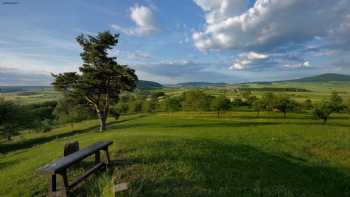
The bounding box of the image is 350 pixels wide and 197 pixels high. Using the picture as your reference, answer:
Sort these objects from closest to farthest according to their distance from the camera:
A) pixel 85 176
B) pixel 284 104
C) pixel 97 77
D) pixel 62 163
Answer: pixel 62 163 → pixel 85 176 → pixel 97 77 → pixel 284 104

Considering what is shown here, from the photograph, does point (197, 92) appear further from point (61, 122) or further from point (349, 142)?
point (349, 142)

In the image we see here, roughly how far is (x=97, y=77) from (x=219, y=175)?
72.1ft

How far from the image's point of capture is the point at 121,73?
24.3 meters

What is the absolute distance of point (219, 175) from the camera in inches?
275

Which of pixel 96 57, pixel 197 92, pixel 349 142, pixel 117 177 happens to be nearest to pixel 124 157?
pixel 117 177

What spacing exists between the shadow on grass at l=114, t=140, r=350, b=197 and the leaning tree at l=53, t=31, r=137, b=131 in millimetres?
16688

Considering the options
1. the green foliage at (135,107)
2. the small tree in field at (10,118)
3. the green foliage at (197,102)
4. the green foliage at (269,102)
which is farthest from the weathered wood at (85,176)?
the green foliage at (135,107)

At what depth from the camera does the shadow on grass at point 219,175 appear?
588 cm

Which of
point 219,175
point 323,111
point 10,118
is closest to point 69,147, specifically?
point 219,175

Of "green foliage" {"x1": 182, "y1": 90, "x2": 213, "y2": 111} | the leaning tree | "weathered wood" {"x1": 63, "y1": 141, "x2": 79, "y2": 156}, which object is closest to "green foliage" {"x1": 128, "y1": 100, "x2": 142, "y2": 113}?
"green foliage" {"x1": 182, "y1": 90, "x2": 213, "y2": 111}

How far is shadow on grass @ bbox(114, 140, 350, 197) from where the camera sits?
588 centimetres

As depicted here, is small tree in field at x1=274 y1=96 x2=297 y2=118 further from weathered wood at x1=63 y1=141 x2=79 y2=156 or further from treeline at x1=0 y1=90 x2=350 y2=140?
weathered wood at x1=63 y1=141 x2=79 y2=156

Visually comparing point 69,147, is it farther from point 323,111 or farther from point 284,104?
point 284,104

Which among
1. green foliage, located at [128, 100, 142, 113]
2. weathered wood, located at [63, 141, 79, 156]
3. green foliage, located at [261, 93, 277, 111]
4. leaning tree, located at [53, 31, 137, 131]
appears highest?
leaning tree, located at [53, 31, 137, 131]
